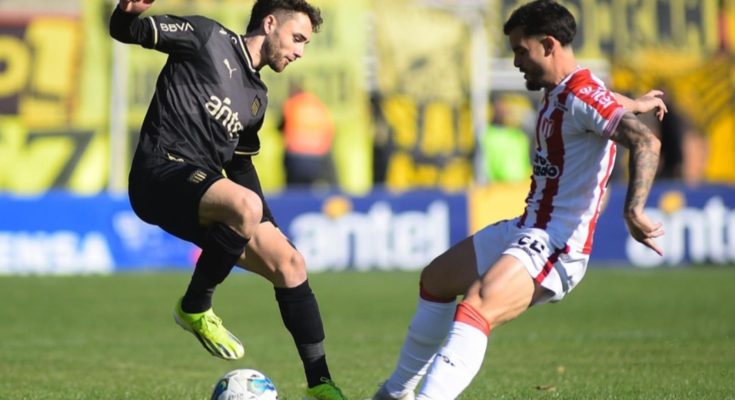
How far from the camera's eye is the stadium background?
1927 centimetres

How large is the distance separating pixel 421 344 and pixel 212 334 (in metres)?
1.37

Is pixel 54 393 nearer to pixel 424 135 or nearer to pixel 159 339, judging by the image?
pixel 159 339

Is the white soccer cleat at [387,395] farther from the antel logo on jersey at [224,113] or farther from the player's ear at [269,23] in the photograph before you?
the player's ear at [269,23]

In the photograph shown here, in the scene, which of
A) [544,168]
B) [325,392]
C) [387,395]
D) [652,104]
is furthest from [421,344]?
[652,104]

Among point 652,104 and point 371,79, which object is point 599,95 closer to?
point 652,104

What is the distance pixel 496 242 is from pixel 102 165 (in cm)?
1623

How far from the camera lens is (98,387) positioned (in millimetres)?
8523

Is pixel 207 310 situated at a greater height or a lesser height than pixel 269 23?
lesser

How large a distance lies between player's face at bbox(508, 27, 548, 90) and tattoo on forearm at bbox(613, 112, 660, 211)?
2.15ft

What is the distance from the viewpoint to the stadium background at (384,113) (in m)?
19.3

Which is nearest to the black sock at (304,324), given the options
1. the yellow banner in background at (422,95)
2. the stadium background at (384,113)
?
the stadium background at (384,113)

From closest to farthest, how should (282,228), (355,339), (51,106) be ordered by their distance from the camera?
(355,339) < (282,228) < (51,106)

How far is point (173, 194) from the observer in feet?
23.6

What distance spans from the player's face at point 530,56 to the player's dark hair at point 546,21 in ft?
0.12
